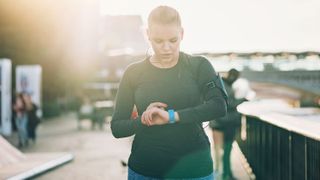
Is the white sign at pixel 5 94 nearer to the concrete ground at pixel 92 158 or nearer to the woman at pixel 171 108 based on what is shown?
the concrete ground at pixel 92 158

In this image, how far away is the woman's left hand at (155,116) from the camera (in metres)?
1.98

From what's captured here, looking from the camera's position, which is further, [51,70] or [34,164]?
[51,70]

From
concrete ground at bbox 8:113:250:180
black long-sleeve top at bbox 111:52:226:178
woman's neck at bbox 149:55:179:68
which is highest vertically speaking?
woman's neck at bbox 149:55:179:68

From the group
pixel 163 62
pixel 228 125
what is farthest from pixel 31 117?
pixel 163 62

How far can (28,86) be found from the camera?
23016 mm

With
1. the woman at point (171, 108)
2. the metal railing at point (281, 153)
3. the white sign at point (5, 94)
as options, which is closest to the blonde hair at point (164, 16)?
the woman at point (171, 108)

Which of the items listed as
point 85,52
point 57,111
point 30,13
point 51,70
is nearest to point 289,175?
point 30,13

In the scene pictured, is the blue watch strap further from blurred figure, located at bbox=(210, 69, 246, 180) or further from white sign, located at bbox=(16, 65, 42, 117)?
white sign, located at bbox=(16, 65, 42, 117)

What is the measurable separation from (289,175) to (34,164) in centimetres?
629

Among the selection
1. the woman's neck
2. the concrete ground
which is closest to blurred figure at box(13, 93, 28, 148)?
the concrete ground

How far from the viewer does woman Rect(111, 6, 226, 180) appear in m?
2.05

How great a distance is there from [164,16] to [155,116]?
41 centimetres

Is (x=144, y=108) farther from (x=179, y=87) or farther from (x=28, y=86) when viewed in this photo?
(x=28, y=86)

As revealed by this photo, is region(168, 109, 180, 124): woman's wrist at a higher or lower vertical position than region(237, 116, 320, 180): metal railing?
higher
